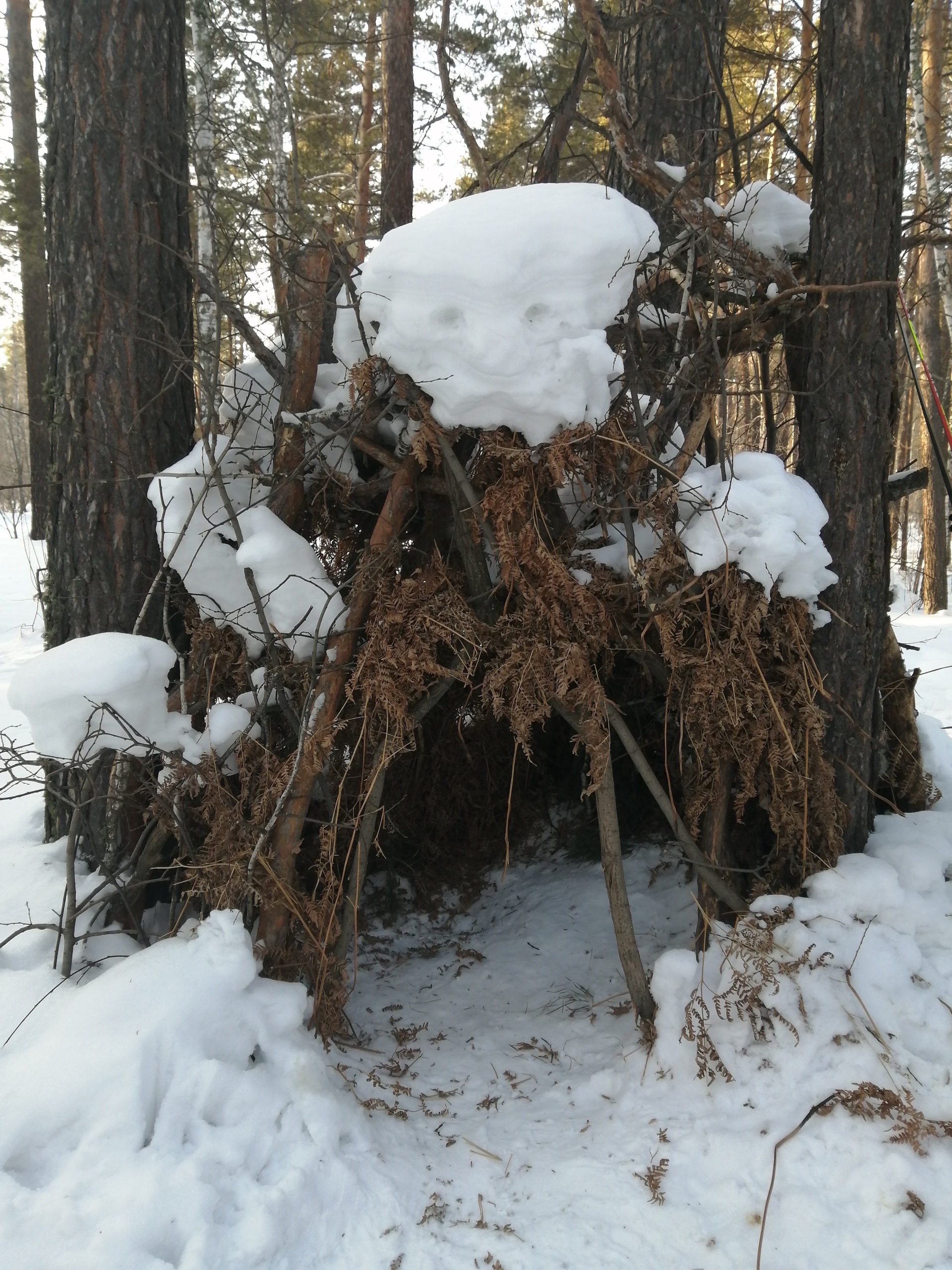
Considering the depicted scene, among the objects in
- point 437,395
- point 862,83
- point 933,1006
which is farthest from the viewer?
point 862,83

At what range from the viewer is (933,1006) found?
8.72 feet

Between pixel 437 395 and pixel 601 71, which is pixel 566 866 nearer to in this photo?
pixel 437 395

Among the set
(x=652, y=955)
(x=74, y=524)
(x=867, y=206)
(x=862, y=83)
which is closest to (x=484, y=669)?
(x=652, y=955)

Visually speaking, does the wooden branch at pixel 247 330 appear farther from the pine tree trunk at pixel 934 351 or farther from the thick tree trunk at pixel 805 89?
the pine tree trunk at pixel 934 351

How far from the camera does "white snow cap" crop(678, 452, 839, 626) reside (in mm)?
2787

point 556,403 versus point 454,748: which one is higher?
point 556,403

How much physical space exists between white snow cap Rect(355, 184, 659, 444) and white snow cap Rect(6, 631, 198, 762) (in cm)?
140

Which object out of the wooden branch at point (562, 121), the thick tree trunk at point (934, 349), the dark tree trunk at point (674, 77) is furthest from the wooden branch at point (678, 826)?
the thick tree trunk at point (934, 349)

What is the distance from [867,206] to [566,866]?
3.31m

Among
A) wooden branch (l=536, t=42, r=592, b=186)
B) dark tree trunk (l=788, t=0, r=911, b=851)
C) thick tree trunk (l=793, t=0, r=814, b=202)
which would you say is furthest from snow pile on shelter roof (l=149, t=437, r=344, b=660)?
thick tree trunk (l=793, t=0, r=814, b=202)

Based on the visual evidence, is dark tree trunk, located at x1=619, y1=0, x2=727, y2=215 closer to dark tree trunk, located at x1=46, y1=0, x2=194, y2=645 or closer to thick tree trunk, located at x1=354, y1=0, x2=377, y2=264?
dark tree trunk, located at x1=46, y1=0, x2=194, y2=645

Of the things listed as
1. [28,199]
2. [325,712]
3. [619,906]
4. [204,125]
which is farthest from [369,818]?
[28,199]

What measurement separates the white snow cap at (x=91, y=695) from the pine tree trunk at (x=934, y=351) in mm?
10360

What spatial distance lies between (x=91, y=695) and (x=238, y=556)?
699 mm
